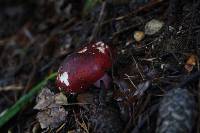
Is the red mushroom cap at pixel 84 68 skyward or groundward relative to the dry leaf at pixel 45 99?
skyward

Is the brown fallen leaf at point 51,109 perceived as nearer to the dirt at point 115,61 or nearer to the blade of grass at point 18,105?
the dirt at point 115,61

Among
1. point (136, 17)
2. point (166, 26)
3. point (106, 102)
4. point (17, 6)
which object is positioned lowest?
point (106, 102)

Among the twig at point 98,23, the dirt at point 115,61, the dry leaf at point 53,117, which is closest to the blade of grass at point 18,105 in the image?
the dirt at point 115,61

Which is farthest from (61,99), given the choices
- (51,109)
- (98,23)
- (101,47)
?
(98,23)

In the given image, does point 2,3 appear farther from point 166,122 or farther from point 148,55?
point 166,122

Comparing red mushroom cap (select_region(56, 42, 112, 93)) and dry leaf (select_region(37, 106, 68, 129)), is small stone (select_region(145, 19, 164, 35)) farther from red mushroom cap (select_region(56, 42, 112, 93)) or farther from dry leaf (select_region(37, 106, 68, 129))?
dry leaf (select_region(37, 106, 68, 129))

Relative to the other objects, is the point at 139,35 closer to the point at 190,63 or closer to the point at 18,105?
the point at 190,63

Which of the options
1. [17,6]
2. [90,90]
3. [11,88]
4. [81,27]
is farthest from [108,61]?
[17,6]
